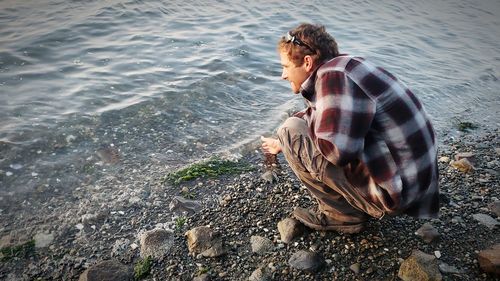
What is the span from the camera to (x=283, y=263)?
3.62 meters

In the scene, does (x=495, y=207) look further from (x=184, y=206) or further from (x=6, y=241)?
(x=6, y=241)

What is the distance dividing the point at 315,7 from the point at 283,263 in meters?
14.0

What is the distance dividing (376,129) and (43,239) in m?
3.52

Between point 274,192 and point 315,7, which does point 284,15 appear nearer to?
point 315,7

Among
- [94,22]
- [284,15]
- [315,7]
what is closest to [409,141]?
[94,22]

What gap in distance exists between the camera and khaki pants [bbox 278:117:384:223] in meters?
3.43

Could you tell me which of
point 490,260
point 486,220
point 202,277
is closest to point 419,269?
point 490,260

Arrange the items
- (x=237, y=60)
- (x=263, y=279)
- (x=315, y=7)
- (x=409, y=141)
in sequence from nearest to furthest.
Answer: (x=409, y=141)
(x=263, y=279)
(x=237, y=60)
(x=315, y=7)

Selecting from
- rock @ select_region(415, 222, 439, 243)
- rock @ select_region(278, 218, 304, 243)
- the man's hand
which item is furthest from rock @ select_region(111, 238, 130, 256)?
rock @ select_region(415, 222, 439, 243)

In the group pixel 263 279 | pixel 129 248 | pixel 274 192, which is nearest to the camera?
pixel 263 279

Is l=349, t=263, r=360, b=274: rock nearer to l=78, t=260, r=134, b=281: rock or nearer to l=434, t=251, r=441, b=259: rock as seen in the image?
l=434, t=251, r=441, b=259: rock

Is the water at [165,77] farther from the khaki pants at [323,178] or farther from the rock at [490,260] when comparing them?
the rock at [490,260]

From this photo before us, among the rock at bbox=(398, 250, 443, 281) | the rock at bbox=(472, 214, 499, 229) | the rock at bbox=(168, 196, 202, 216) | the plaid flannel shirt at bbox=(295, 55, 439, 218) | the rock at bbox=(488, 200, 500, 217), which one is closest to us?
the plaid flannel shirt at bbox=(295, 55, 439, 218)

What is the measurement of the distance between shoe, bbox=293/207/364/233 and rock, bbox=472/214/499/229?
1.44 meters
